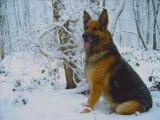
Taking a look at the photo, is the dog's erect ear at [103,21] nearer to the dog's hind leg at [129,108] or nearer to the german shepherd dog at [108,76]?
the german shepherd dog at [108,76]

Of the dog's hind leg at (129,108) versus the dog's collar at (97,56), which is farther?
the dog's collar at (97,56)

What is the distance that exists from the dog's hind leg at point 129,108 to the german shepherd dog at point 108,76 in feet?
0.09

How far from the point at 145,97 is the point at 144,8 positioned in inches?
220

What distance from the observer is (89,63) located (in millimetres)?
4770

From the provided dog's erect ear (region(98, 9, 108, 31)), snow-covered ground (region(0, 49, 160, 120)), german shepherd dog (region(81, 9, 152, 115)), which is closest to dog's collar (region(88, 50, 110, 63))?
german shepherd dog (region(81, 9, 152, 115))

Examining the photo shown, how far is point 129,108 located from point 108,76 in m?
0.56

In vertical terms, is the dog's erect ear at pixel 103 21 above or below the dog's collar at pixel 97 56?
above

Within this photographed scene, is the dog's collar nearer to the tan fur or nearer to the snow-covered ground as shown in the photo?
the tan fur

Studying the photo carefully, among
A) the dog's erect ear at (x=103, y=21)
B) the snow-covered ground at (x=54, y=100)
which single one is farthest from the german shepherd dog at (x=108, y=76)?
the snow-covered ground at (x=54, y=100)

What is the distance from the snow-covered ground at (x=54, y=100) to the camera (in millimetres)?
4383

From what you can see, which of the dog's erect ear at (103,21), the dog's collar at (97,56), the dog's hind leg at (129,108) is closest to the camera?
the dog's hind leg at (129,108)

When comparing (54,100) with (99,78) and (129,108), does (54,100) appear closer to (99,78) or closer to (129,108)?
(99,78)

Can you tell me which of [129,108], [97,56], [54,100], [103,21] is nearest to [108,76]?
[97,56]

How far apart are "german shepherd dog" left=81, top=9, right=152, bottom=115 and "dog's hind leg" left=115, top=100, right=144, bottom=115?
0.09 ft
